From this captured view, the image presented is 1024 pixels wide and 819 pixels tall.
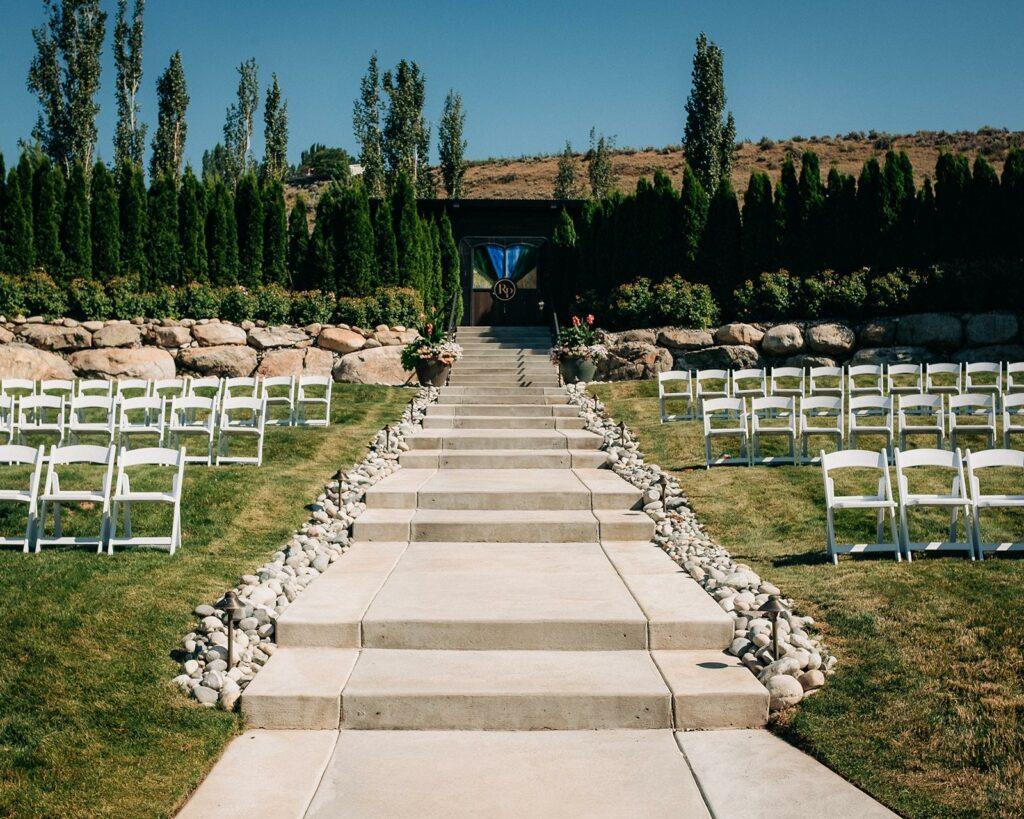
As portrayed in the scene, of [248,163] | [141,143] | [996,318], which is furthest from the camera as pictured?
[248,163]

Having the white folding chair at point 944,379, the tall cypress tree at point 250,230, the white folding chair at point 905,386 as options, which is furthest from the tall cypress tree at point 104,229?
the white folding chair at point 944,379

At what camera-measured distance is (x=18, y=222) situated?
1859cm

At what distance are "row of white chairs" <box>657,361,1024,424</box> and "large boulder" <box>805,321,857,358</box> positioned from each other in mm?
1233

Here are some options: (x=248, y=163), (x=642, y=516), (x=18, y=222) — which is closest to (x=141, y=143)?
(x=248, y=163)

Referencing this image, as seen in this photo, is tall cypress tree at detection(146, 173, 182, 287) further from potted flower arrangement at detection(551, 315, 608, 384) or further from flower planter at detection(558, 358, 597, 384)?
flower planter at detection(558, 358, 597, 384)

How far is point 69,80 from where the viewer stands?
117ft

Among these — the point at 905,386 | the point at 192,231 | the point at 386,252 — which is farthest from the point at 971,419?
the point at 192,231

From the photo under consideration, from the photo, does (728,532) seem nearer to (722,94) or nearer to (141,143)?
(722,94)

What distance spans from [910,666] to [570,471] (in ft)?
19.9

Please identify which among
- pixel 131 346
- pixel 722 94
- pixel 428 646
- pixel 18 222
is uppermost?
pixel 722 94

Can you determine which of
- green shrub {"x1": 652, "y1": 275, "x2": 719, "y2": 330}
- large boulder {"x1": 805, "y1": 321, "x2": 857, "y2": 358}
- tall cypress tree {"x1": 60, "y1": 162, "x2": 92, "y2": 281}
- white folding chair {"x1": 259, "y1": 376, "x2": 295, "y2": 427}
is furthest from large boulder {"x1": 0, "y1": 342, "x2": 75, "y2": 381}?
large boulder {"x1": 805, "y1": 321, "x2": 857, "y2": 358}

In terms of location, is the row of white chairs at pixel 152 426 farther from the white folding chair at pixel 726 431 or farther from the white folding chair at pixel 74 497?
the white folding chair at pixel 726 431

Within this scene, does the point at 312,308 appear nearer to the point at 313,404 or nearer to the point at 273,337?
the point at 273,337

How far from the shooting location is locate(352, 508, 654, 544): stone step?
26.9 feet
